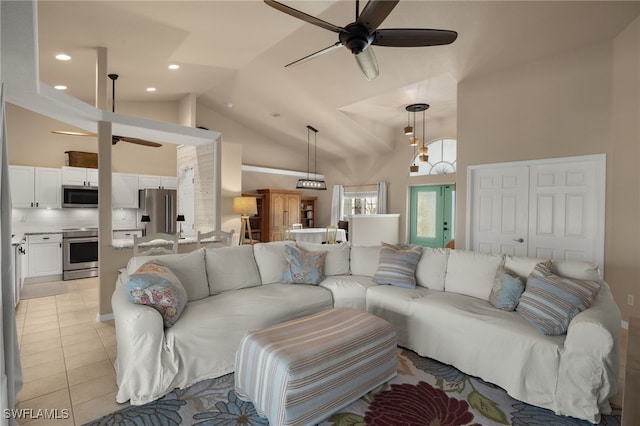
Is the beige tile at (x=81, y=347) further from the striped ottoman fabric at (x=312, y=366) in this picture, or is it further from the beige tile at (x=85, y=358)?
the striped ottoman fabric at (x=312, y=366)

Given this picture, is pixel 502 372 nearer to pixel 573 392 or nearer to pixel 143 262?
pixel 573 392

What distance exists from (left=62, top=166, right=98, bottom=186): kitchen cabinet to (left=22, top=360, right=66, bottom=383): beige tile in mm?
4259

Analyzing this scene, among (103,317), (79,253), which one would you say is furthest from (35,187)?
(103,317)

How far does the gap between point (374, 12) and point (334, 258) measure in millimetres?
2714

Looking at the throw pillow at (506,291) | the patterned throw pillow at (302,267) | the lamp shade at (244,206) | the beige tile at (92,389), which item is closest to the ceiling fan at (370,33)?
the throw pillow at (506,291)

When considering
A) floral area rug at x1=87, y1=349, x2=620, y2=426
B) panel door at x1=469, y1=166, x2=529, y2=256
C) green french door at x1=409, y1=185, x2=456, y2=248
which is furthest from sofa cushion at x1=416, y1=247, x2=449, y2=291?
green french door at x1=409, y1=185, x2=456, y2=248

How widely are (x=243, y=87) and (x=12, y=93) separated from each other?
4.63m

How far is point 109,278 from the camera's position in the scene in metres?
4.06

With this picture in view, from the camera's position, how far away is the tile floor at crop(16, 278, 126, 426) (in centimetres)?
224

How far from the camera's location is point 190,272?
3070mm

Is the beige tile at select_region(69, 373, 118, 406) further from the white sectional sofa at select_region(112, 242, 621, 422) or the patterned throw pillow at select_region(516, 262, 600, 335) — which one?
the patterned throw pillow at select_region(516, 262, 600, 335)

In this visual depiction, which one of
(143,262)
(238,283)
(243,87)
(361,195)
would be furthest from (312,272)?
(361,195)

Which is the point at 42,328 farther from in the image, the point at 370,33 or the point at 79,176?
the point at 370,33

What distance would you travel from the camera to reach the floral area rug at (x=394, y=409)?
2080 millimetres
